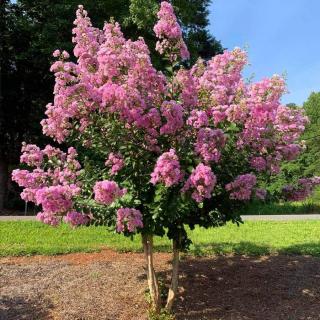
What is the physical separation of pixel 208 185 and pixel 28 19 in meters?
15.1

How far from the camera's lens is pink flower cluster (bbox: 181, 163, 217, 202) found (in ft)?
11.9

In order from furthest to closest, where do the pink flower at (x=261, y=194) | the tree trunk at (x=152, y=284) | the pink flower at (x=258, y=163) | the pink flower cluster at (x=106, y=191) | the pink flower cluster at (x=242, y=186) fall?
1. the tree trunk at (x=152, y=284)
2. the pink flower at (x=261, y=194)
3. the pink flower at (x=258, y=163)
4. the pink flower cluster at (x=242, y=186)
5. the pink flower cluster at (x=106, y=191)

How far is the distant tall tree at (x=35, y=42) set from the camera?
15.7m

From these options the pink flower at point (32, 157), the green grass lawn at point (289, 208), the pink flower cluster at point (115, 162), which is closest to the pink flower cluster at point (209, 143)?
the pink flower cluster at point (115, 162)

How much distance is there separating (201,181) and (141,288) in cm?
240

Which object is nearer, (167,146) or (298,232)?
(167,146)

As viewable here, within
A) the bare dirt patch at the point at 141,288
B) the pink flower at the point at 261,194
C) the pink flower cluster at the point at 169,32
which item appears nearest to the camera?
the pink flower cluster at the point at 169,32

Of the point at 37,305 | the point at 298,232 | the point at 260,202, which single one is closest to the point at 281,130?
the point at 260,202

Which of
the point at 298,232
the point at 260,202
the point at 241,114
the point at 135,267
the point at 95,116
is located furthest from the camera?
the point at 298,232

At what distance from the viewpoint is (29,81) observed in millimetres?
17891

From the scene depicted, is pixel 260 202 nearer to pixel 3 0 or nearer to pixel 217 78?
pixel 217 78

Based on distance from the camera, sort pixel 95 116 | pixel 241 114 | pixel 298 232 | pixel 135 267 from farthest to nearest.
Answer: pixel 298 232, pixel 135 267, pixel 95 116, pixel 241 114

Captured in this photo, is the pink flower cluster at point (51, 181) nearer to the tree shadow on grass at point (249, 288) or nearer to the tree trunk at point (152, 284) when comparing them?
the tree trunk at point (152, 284)

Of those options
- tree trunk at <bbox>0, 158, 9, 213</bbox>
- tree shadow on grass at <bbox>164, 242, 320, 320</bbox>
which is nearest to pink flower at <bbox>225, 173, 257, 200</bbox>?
tree shadow on grass at <bbox>164, 242, 320, 320</bbox>
